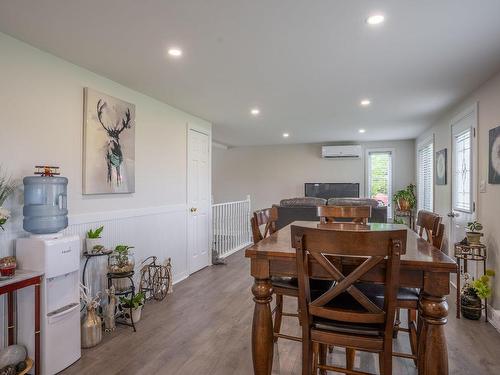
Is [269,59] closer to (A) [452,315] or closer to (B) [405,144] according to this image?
(A) [452,315]

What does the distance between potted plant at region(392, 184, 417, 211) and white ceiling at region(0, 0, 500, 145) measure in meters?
3.33

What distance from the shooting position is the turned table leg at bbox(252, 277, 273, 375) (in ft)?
5.82

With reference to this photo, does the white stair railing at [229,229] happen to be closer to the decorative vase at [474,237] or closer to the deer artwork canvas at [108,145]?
the deer artwork canvas at [108,145]

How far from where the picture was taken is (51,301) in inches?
87.7

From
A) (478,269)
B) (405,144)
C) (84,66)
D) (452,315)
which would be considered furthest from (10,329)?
(405,144)

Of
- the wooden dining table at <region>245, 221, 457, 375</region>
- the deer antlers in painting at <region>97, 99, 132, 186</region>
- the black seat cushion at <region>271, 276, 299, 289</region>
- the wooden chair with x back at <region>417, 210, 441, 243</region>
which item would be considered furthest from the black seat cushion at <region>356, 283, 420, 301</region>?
the deer antlers in painting at <region>97, 99, 132, 186</region>

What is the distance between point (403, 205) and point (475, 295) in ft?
13.5

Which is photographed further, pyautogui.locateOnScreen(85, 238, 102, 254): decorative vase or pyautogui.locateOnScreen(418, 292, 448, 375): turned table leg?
pyautogui.locateOnScreen(85, 238, 102, 254): decorative vase

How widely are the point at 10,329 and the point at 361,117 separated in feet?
15.9

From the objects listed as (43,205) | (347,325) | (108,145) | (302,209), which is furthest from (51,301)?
(302,209)

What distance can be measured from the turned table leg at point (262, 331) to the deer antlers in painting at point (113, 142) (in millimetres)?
2086

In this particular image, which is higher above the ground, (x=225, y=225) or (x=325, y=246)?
(x=325, y=246)

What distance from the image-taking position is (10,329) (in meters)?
2.18

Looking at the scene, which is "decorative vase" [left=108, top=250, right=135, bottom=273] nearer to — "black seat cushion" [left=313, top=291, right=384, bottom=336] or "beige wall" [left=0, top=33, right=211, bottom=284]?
"beige wall" [left=0, top=33, right=211, bottom=284]
